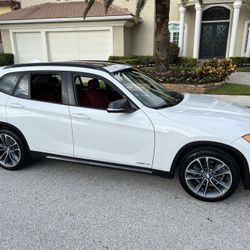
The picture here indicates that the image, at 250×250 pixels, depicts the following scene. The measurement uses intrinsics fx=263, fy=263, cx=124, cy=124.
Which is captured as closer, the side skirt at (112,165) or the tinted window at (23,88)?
the side skirt at (112,165)

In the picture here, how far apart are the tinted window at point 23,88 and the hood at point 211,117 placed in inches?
79.9

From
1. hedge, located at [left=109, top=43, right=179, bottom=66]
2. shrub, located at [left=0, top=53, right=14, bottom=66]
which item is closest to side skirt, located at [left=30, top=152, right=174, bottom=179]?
hedge, located at [left=109, top=43, right=179, bottom=66]

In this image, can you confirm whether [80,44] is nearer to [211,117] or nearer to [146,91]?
[146,91]

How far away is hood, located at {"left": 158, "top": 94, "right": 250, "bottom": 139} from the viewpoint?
121 inches

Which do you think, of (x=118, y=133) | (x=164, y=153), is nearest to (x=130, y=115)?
(x=118, y=133)

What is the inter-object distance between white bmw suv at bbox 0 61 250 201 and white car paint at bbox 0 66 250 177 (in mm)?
11

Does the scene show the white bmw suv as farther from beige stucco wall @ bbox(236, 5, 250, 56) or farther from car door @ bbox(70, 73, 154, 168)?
beige stucco wall @ bbox(236, 5, 250, 56)

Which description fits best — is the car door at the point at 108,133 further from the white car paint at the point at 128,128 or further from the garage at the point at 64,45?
the garage at the point at 64,45

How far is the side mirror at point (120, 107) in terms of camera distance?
3283 millimetres

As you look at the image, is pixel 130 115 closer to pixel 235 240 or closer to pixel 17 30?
pixel 235 240

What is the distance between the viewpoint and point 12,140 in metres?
4.11

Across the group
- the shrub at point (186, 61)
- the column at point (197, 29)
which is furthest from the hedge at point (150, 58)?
the column at point (197, 29)

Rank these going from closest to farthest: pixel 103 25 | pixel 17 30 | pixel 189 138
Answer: pixel 189 138 → pixel 103 25 → pixel 17 30

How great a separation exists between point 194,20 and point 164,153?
61.6 ft
